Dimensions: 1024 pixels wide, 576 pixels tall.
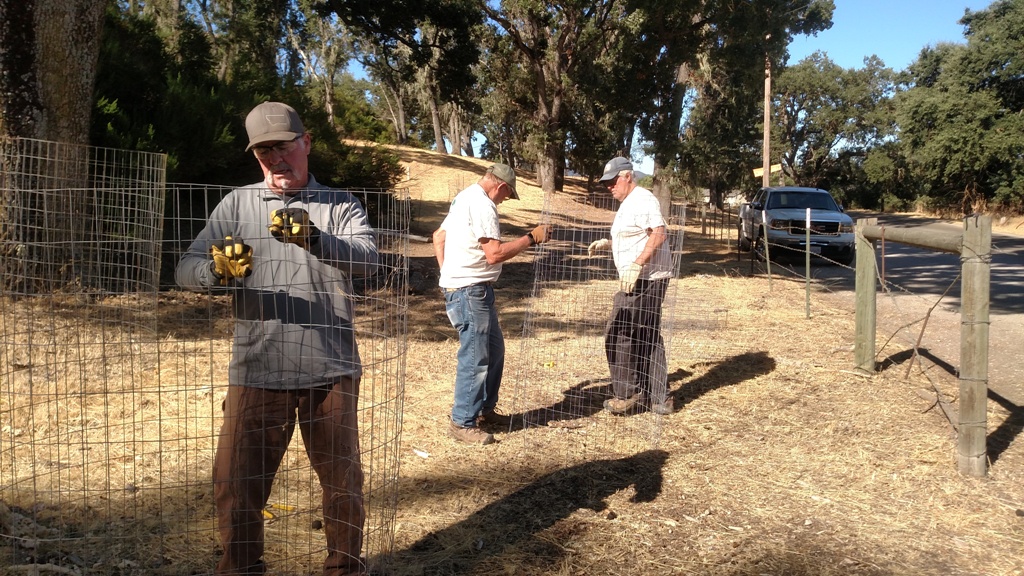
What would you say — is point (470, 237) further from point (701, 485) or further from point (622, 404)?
point (701, 485)

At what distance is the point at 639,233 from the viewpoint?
17.7ft

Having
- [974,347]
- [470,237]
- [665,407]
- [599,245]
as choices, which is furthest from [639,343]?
[974,347]

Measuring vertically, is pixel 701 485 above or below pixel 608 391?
below

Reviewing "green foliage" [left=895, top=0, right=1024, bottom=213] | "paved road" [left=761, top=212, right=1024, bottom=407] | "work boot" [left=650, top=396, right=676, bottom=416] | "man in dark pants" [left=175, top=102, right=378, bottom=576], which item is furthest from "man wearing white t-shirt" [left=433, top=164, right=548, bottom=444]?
"green foliage" [left=895, top=0, right=1024, bottom=213]

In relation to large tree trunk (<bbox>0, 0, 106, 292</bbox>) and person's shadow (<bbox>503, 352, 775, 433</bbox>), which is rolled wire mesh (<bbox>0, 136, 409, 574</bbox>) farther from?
large tree trunk (<bbox>0, 0, 106, 292</bbox>)

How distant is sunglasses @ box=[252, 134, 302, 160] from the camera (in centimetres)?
269

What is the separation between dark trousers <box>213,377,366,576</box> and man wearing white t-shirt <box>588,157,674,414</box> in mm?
2951

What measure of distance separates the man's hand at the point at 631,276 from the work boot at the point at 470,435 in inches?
54.8

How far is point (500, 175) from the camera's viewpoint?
5.00 metres

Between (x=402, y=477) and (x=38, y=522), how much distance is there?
72.5 inches

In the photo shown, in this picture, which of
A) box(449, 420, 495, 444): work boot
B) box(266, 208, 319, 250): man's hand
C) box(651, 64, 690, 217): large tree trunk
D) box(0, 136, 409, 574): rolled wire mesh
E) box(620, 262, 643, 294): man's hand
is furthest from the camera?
box(651, 64, 690, 217): large tree trunk

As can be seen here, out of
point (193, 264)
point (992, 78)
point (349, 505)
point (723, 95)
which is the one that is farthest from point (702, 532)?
point (992, 78)

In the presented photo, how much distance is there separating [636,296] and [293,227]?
344 centimetres

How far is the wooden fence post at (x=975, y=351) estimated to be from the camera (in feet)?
14.9
